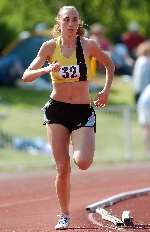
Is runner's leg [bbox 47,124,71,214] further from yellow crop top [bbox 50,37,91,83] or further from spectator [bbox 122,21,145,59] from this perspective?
spectator [bbox 122,21,145,59]

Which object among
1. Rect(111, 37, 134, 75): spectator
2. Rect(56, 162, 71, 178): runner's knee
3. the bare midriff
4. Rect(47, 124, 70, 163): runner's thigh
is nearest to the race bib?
the bare midriff

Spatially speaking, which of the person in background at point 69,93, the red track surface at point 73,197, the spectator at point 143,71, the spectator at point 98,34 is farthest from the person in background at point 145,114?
the person in background at point 69,93

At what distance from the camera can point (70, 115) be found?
9242 mm

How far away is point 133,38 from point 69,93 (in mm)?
29955

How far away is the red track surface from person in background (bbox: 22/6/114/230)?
2.08 feet

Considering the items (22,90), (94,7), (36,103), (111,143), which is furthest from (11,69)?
(111,143)

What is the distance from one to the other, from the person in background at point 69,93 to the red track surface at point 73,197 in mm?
635

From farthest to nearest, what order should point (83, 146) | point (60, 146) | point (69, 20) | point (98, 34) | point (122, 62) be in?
1. point (122, 62)
2. point (98, 34)
3. point (60, 146)
4. point (83, 146)
5. point (69, 20)

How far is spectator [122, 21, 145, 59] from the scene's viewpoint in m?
38.2

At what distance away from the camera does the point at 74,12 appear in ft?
29.6

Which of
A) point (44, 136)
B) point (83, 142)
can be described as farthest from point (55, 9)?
point (83, 142)

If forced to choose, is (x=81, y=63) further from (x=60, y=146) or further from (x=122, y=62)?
(x=122, y=62)

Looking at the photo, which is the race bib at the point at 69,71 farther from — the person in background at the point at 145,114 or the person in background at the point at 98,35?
the person in background at the point at 145,114

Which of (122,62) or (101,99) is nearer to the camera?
(101,99)
